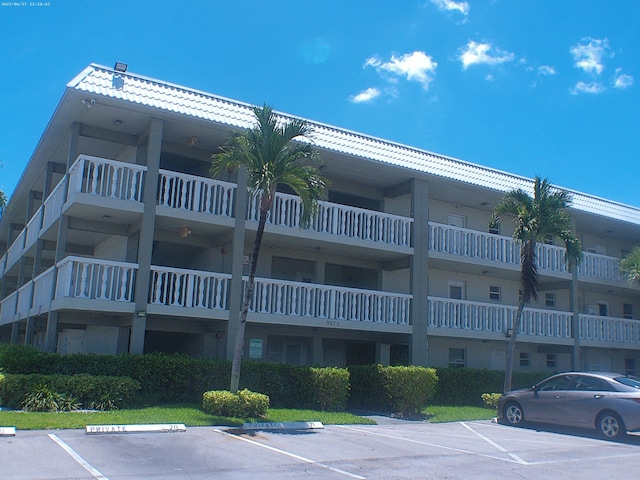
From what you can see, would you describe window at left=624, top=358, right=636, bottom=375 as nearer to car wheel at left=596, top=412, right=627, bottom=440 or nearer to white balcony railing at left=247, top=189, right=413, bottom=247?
white balcony railing at left=247, top=189, right=413, bottom=247

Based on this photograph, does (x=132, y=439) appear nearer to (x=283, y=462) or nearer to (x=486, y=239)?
(x=283, y=462)

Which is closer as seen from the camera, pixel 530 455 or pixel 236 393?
pixel 530 455

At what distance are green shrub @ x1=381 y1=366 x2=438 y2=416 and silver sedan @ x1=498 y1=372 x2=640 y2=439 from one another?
238 cm

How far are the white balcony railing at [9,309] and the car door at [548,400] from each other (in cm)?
1786

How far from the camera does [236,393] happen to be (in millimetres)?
15250

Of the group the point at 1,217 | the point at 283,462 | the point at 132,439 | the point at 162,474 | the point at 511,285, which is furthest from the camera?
the point at 1,217

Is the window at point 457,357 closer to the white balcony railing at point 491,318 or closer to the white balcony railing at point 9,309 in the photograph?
the white balcony railing at point 491,318

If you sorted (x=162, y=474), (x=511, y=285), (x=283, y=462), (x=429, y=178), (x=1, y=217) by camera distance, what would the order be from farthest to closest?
(x=1, y=217) < (x=511, y=285) < (x=429, y=178) < (x=283, y=462) < (x=162, y=474)

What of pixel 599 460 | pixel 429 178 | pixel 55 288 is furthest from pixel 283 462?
pixel 429 178

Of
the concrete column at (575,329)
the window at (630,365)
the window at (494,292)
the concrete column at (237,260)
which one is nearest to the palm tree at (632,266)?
the concrete column at (575,329)

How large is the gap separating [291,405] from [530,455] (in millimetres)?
7416

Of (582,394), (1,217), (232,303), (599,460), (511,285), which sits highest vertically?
(1,217)

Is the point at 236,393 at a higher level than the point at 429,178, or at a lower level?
lower

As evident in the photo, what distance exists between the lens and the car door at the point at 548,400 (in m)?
16.3
